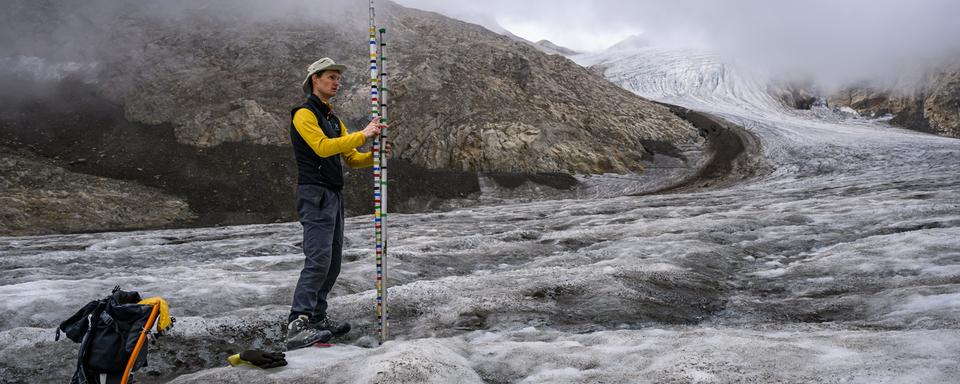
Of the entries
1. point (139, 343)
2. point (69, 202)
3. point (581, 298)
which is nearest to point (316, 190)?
point (139, 343)

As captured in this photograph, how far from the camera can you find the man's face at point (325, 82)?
19.2 feet

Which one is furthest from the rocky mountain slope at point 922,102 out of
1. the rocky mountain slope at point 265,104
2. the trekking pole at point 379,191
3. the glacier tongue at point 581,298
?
the trekking pole at point 379,191

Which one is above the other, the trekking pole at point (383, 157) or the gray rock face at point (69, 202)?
the trekking pole at point (383, 157)

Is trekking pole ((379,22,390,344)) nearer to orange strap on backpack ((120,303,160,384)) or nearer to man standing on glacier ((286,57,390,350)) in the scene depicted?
man standing on glacier ((286,57,390,350))

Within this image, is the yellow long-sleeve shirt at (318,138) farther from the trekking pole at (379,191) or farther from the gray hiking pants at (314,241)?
the gray hiking pants at (314,241)

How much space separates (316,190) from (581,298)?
359 cm

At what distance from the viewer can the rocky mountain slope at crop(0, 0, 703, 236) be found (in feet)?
94.7

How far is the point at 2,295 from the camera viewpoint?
23.2 ft

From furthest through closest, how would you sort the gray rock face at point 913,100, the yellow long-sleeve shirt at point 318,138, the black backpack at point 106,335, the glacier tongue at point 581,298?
the gray rock face at point 913,100 < the yellow long-sleeve shirt at point 318,138 < the glacier tongue at point 581,298 < the black backpack at point 106,335

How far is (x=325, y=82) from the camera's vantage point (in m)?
5.87

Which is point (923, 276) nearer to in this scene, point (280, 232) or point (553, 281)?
point (553, 281)

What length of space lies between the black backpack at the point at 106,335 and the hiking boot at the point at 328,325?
5.99 ft

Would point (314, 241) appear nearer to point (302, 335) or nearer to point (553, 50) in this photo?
point (302, 335)

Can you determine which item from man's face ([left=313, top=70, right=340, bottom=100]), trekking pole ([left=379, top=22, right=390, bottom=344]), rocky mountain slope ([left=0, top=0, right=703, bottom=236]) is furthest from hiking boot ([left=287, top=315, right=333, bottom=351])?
rocky mountain slope ([left=0, top=0, right=703, bottom=236])
